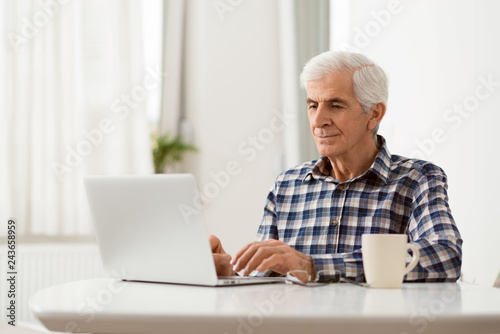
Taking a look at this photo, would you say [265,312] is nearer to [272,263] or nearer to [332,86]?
[272,263]

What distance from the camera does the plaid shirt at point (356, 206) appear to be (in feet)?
5.31

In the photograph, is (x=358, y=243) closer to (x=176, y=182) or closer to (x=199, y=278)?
(x=199, y=278)

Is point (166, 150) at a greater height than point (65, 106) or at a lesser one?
lesser

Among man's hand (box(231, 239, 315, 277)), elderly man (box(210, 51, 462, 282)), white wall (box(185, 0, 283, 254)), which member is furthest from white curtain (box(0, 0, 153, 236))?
man's hand (box(231, 239, 315, 277))

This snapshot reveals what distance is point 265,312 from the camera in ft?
2.84

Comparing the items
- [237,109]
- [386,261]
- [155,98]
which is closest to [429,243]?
[386,261]

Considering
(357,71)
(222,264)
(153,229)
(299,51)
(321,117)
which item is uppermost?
(299,51)

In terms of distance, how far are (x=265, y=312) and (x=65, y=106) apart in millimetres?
3554

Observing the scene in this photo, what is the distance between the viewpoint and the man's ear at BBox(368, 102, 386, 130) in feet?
6.38

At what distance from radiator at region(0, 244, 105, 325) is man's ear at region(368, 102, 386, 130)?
2746 mm

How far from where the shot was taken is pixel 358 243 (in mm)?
1745

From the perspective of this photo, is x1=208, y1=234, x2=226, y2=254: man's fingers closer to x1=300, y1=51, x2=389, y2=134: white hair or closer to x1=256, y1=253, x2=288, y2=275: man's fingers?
x1=256, y1=253, x2=288, y2=275: man's fingers

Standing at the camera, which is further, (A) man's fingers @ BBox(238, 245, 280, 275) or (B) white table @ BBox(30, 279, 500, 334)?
(A) man's fingers @ BBox(238, 245, 280, 275)

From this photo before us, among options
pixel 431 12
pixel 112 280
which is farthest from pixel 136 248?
pixel 431 12
